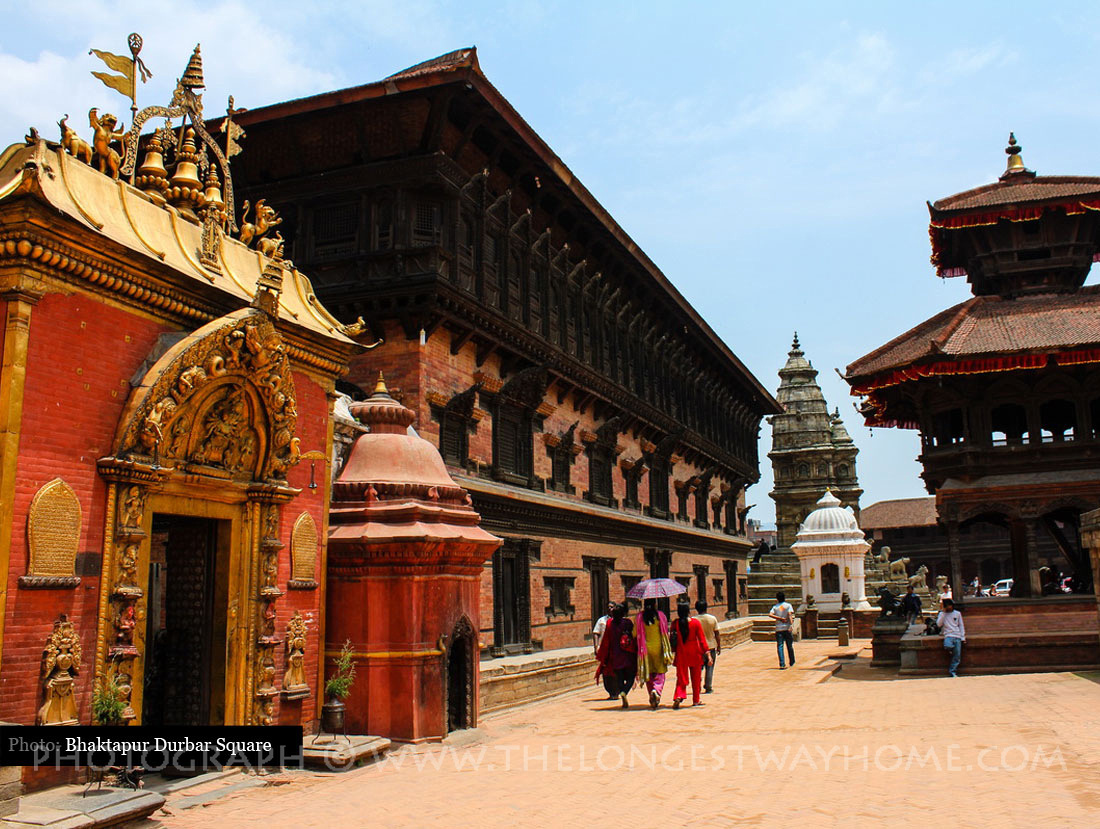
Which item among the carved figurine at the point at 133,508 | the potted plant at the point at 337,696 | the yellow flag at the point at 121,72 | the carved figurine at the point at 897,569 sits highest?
the yellow flag at the point at 121,72

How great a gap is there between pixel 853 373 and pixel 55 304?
18909mm

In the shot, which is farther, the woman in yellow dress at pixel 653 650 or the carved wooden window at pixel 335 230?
the carved wooden window at pixel 335 230

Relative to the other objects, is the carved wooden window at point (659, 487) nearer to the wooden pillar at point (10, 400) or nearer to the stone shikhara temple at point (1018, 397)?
the stone shikhara temple at point (1018, 397)

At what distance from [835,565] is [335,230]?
27670mm

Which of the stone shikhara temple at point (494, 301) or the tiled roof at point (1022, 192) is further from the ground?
the tiled roof at point (1022, 192)

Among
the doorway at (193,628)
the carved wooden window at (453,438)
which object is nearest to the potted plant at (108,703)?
the doorway at (193,628)

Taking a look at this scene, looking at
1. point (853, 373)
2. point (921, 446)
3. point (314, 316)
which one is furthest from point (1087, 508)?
point (314, 316)

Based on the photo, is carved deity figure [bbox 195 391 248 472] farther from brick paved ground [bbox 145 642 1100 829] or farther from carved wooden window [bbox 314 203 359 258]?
carved wooden window [bbox 314 203 359 258]

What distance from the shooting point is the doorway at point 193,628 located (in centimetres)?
973

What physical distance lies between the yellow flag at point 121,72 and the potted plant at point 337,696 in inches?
260

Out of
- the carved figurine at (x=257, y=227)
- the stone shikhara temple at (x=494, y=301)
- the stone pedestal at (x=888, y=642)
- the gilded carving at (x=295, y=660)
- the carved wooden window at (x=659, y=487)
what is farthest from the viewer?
the carved wooden window at (x=659, y=487)

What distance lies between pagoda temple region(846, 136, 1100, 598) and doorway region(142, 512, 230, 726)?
16.1m

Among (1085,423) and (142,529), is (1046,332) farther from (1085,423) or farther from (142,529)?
(142,529)

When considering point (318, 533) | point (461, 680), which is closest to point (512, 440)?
point (461, 680)
